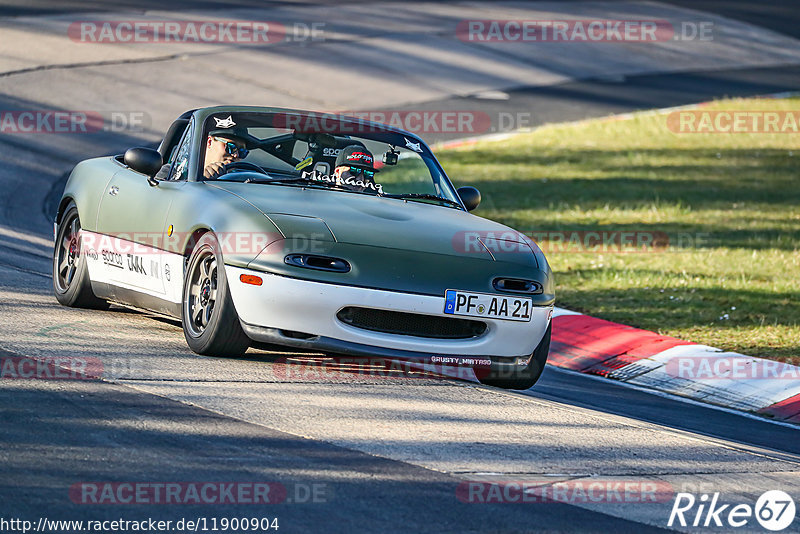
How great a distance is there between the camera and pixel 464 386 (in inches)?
290

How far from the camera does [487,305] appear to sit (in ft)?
23.2

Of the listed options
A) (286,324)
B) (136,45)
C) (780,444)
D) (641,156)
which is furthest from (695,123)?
(286,324)

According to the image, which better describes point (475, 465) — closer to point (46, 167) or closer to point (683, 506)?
point (683, 506)

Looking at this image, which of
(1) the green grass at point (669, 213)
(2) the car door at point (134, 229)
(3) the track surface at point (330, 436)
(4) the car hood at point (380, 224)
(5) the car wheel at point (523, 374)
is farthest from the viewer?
(1) the green grass at point (669, 213)

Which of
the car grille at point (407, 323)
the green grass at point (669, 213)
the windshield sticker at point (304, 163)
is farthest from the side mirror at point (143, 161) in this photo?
the green grass at point (669, 213)

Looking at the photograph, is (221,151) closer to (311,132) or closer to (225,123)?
(225,123)

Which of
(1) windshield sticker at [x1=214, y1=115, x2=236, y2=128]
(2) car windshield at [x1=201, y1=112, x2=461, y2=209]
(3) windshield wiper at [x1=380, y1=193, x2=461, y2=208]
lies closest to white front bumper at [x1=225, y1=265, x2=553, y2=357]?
(2) car windshield at [x1=201, y1=112, x2=461, y2=209]

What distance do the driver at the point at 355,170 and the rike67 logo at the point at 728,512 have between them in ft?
10.8

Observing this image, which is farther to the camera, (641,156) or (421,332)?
(641,156)

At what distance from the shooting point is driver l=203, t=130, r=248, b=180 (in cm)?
800

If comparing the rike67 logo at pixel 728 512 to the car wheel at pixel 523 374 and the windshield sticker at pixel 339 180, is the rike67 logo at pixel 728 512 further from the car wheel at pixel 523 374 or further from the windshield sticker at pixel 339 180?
the windshield sticker at pixel 339 180

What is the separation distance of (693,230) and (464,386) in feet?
27.0

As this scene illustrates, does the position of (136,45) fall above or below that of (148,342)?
above

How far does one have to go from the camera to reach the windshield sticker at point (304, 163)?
26.8 ft
